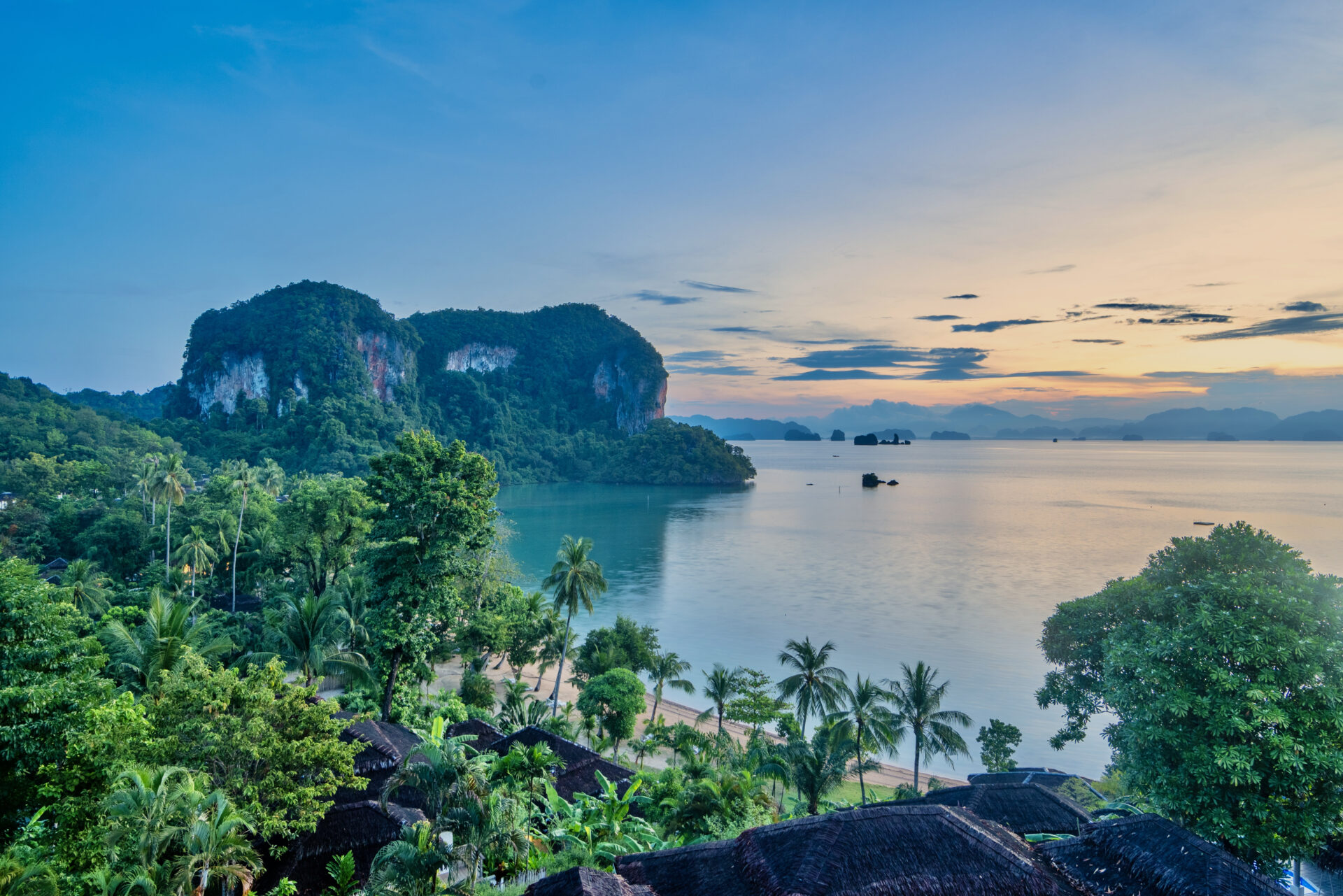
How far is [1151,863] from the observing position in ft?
21.4

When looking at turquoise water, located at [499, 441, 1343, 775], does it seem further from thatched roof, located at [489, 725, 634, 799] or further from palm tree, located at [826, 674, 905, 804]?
thatched roof, located at [489, 725, 634, 799]

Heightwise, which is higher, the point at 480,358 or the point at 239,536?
the point at 480,358

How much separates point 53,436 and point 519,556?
41266 mm

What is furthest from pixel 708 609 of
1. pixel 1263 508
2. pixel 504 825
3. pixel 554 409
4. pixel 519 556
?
pixel 554 409

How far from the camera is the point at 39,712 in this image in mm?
8008

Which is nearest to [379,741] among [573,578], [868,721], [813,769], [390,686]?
[390,686]

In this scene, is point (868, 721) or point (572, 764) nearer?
point (572, 764)

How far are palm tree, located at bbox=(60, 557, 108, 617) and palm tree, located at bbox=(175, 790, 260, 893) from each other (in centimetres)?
1461

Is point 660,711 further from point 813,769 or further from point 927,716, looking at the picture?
point 813,769

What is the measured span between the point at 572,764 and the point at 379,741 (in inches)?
153

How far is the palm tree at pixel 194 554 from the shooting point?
977 inches

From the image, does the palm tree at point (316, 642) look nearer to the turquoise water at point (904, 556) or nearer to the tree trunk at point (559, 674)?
the tree trunk at point (559, 674)

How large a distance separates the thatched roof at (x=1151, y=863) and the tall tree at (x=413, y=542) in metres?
12.2

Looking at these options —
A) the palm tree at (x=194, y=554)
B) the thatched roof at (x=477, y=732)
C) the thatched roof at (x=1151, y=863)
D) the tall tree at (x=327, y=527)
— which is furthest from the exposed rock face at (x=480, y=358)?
the thatched roof at (x=1151, y=863)
